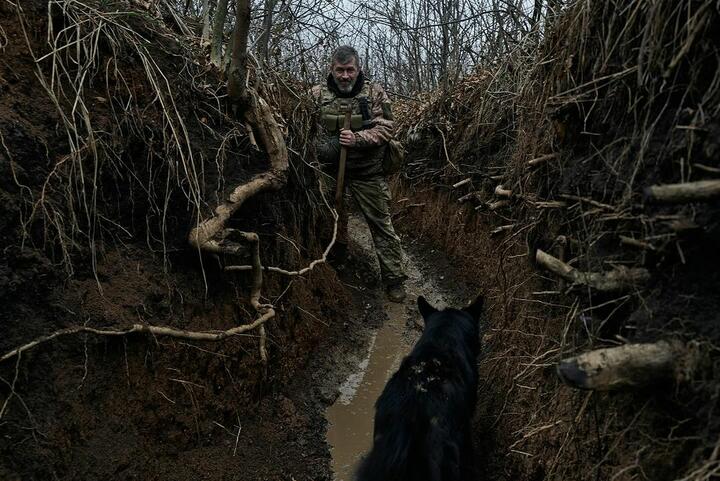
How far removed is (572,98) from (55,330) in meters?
2.93

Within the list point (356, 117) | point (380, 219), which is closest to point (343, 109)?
point (356, 117)

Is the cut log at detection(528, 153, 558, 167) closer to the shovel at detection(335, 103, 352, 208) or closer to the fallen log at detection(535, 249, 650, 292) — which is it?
the fallen log at detection(535, 249, 650, 292)

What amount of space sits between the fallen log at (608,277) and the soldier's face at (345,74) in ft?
12.1

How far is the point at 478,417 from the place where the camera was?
369cm

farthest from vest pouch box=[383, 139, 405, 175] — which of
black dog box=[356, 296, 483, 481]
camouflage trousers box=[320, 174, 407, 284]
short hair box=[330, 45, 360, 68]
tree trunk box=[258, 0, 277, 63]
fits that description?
black dog box=[356, 296, 483, 481]

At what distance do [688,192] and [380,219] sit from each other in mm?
4498

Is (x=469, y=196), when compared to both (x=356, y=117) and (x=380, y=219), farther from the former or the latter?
(x=356, y=117)

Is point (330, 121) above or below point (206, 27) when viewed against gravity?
below

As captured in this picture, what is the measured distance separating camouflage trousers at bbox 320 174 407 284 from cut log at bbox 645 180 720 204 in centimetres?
442

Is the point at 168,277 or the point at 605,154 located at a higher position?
the point at 605,154

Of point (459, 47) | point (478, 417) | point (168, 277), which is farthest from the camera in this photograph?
point (459, 47)

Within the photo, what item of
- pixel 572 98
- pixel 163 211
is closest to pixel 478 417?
pixel 572 98

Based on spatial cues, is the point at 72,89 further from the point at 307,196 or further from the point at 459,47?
the point at 459,47

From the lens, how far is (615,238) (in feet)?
7.59
